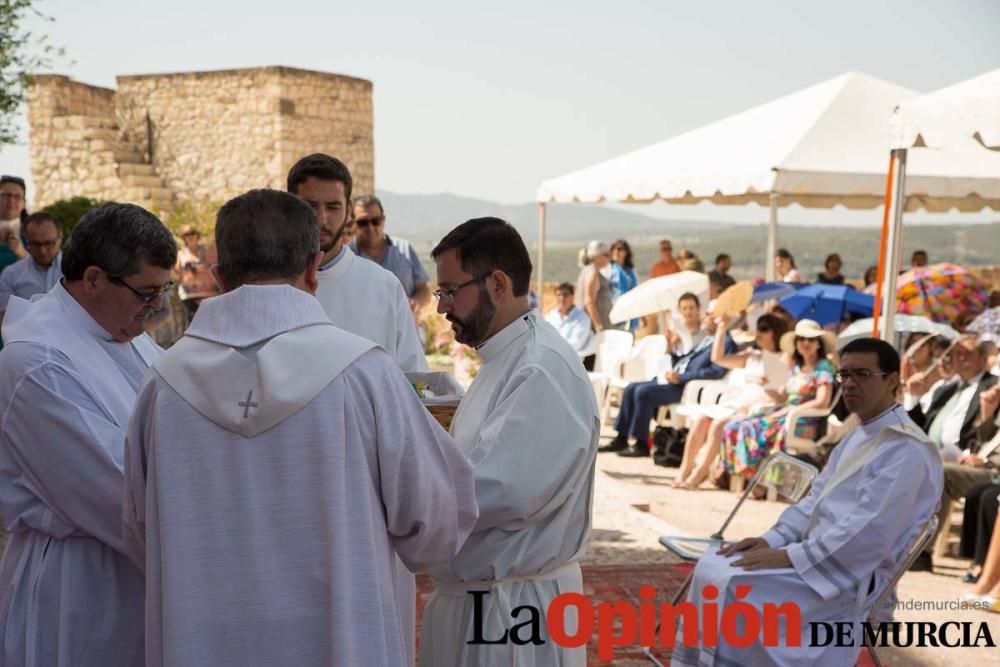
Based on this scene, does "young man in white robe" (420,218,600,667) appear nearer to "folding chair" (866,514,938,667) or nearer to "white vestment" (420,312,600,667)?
"white vestment" (420,312,600,667)

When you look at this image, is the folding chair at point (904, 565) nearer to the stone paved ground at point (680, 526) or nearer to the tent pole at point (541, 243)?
the stone paved ground at point (680, 526)

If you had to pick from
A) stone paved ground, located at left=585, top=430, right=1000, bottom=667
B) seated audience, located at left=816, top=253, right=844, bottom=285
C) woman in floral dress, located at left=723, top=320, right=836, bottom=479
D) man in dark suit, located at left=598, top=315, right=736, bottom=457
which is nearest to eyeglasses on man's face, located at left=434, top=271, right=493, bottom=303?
stone paved ground, located at left=585, top=430, right=1000, bottom=667

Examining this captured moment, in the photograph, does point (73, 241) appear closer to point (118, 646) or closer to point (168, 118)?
point (118, 646)

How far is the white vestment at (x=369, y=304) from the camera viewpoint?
13.0ft

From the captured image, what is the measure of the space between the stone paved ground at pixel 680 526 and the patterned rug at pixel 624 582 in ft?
0.34

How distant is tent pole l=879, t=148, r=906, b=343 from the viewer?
22.8 ft

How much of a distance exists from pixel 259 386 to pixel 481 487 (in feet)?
2.25

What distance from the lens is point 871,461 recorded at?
4.42 meters

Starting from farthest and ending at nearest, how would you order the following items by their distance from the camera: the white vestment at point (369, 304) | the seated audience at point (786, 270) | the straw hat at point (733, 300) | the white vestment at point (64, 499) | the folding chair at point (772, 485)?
1. the seated audience at point (786, 270)
2. the straw hat at point (733, 300)
3. the folding chair at point (772, 485)
4. the white vestment at point (369, 304)
5. the white vestment at point (64, 499)

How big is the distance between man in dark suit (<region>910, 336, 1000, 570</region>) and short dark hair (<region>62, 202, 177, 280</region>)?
5.70m

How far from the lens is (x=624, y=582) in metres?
→ 6.41

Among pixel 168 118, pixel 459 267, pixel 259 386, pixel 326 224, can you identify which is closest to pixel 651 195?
pixel 326 224

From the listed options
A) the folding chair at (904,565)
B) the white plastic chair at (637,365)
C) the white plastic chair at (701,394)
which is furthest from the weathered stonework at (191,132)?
the folding chair at (904,565)

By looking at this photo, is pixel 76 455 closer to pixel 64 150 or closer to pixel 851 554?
pixel 851 554
